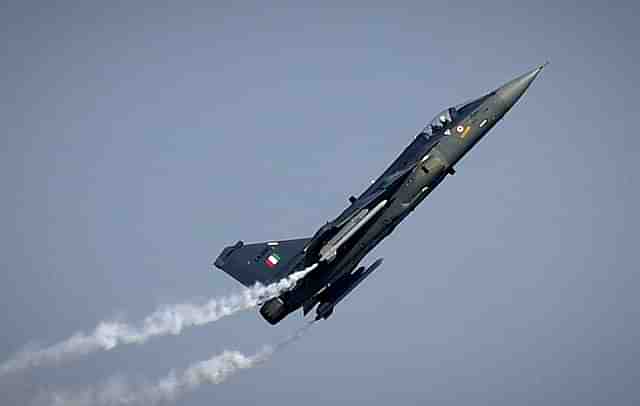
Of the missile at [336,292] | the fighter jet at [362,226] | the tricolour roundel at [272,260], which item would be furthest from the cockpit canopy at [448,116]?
the tricolour roundel at [272,260]

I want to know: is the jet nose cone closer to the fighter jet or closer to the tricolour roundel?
the fighter jet

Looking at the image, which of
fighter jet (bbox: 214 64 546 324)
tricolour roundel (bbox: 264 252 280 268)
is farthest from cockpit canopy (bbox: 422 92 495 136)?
tricolour roundel (bbox: 264 252 280 268)

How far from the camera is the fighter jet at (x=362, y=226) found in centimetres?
2998

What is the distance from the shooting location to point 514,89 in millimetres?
Result: 33219

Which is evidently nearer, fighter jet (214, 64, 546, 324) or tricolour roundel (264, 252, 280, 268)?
fighter jet (214, 64, 546, 324)

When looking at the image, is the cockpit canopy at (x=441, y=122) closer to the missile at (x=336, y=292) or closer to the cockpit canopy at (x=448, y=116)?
the cockpit canopy at (x=448, y=116)

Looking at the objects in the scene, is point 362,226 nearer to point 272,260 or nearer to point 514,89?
point 272,260

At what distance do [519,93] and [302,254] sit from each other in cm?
1210

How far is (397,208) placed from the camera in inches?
1242

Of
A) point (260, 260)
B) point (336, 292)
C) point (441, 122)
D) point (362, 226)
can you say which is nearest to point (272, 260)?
point (260, 260)

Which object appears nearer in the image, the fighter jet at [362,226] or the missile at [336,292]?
the fighter jet at [362,226]

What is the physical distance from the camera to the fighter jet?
98.4 feet

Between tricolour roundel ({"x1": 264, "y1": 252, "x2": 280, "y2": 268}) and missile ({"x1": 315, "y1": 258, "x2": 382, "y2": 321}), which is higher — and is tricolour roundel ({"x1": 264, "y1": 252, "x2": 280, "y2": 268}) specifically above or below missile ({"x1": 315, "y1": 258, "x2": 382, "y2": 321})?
above

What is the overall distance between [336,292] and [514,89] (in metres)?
11.8
